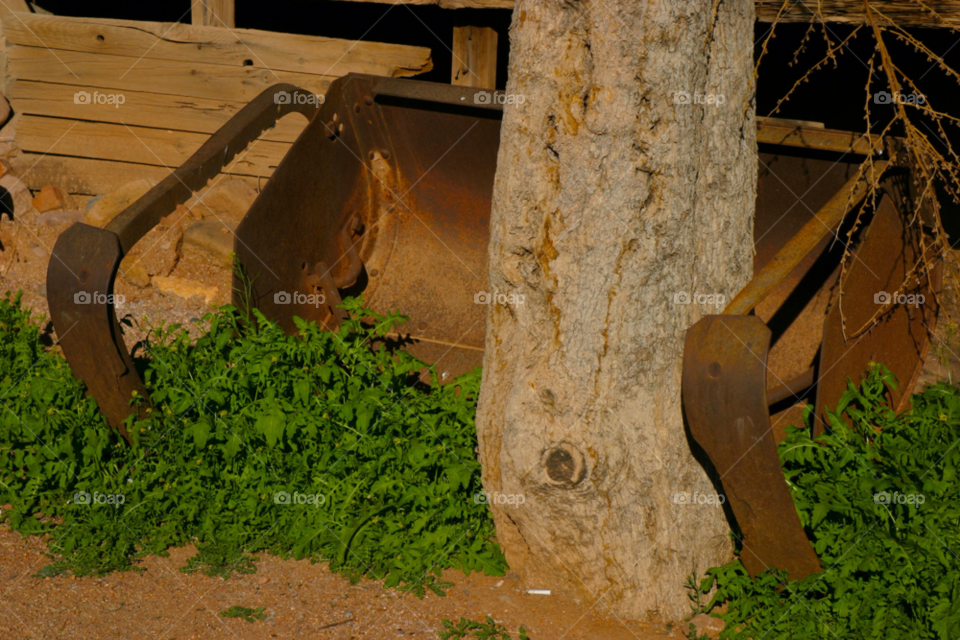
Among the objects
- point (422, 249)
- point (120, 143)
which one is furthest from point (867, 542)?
point (120, 143)

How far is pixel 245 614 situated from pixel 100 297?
1.13m

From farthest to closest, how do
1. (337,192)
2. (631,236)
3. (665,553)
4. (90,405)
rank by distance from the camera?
(337,192), (90,405), (665,553), (631,236)

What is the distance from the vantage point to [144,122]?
237 inches

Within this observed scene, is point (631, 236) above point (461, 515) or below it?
above

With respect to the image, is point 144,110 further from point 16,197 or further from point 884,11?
point 884,11

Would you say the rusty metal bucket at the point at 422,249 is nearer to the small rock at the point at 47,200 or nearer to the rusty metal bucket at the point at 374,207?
the rusty metal bucket at the point at 374,207

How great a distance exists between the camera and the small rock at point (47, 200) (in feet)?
20.1

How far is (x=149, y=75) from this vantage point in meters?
5.91

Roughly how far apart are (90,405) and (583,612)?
1.99m

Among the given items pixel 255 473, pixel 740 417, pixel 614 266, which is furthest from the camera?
pixel 255 473

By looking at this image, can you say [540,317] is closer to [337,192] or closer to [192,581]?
[192,581]

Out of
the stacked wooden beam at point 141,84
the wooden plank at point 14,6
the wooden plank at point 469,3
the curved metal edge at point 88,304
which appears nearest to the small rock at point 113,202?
the stacked wooden beam at point 141,84

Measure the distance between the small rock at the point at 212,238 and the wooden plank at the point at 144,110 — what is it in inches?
29.2

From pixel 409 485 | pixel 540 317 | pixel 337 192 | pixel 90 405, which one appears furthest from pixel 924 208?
pixel 90 405
